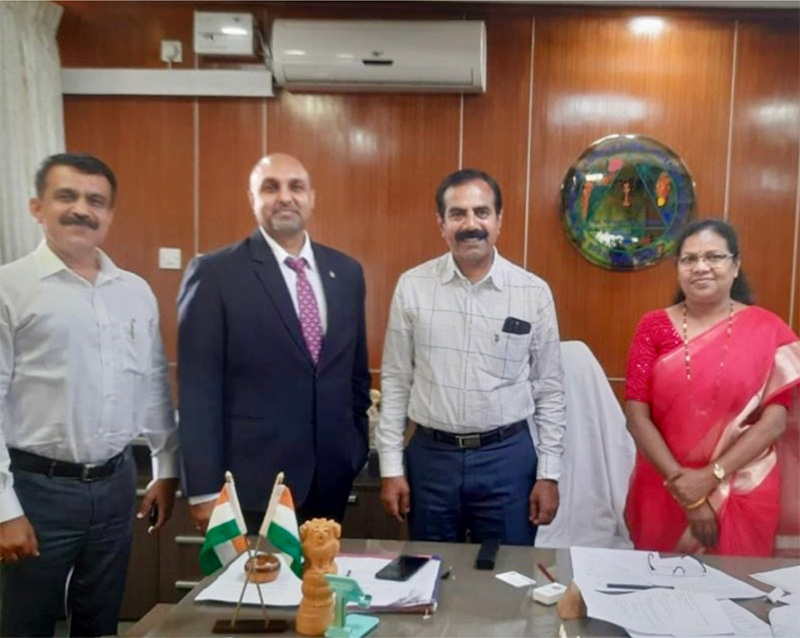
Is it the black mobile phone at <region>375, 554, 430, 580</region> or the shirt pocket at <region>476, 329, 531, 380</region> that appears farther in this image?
the shirt pocket at <region>476, 329, 531, 380</region>

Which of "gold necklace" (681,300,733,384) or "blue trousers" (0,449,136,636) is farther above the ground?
"gold necklace" (681,300,733,384)

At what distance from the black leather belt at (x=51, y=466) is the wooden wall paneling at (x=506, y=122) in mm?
1705

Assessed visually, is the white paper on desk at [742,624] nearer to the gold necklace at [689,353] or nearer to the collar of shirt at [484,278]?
the gold necklace at [689,353]

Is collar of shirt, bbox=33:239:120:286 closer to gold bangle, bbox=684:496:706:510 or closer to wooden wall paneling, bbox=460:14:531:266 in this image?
gold bangle, bbox=684:496:706:510

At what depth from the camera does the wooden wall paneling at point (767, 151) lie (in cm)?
269

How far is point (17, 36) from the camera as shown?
2.38 metres

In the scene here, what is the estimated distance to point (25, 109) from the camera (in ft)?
7.89

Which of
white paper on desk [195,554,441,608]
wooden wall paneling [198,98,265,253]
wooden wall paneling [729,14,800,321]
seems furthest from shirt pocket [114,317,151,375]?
wooden wall paneling [729,14,800,321]

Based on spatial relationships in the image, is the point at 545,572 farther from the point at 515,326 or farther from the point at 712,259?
the point at 712,259

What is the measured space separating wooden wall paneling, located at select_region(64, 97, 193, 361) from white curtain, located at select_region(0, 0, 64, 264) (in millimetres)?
126

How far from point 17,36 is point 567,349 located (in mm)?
2070

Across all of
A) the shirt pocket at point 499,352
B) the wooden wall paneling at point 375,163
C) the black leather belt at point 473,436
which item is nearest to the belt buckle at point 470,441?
the black leather belt at point 473,436

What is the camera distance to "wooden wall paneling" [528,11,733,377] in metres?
2.70

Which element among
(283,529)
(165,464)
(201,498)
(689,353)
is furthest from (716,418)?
(165,464)
